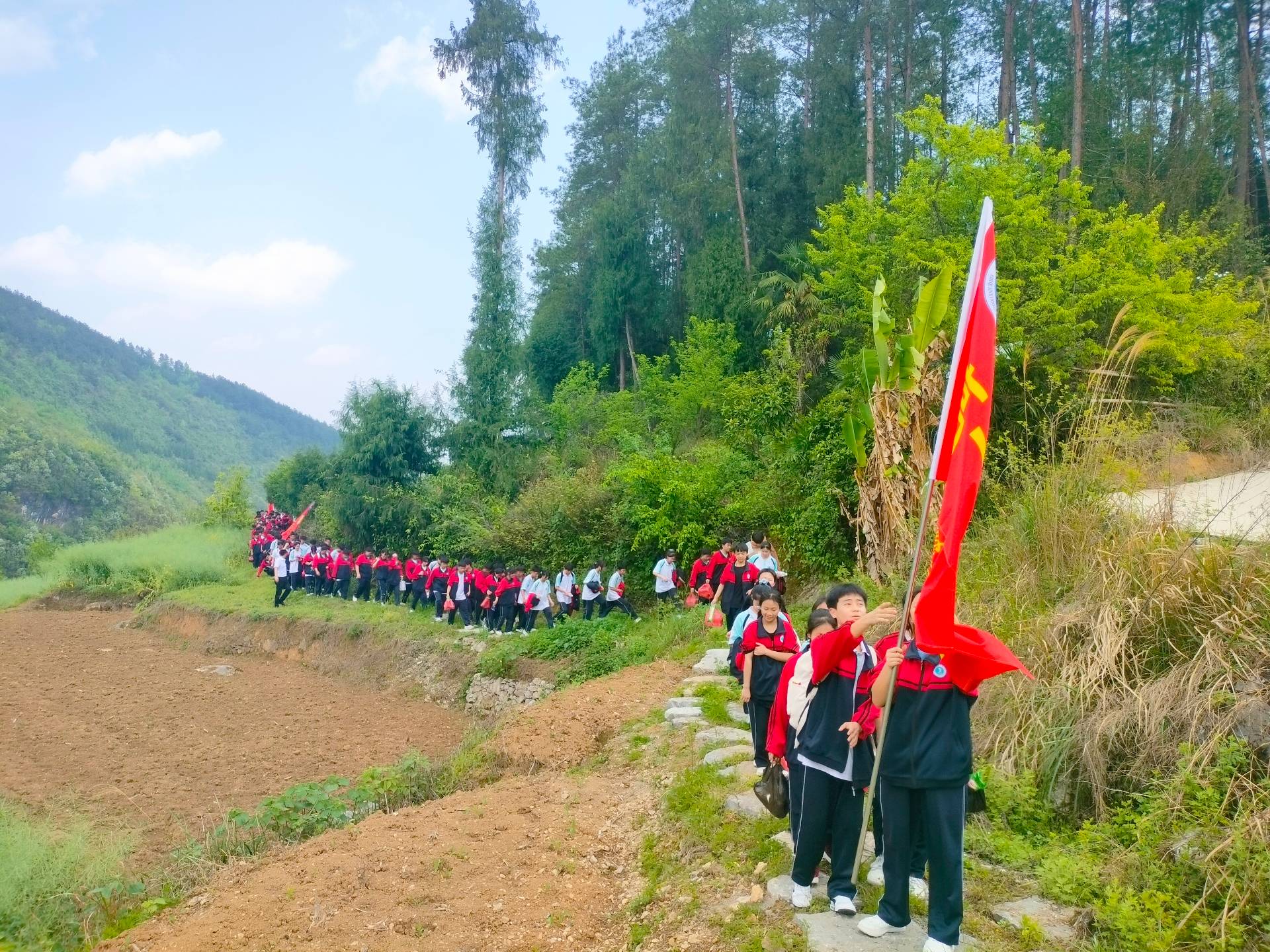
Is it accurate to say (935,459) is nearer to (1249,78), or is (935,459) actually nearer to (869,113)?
(869,113)

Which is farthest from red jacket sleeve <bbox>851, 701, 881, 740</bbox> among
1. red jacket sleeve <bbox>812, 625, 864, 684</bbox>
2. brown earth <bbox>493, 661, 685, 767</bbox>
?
brown earth <bbox>493, 661, 685, 767</bbox>

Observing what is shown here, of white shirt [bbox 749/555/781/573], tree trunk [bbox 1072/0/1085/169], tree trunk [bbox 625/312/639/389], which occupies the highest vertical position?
tree trunk [bbox 1072/0/1085/169]

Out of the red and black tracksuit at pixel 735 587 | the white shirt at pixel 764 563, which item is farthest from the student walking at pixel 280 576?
the white shirt at pixel 764 563

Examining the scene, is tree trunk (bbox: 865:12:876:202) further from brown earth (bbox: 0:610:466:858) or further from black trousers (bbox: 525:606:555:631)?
brown earth (bbox: 0:610:466:858)

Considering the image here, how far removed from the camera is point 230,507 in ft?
124

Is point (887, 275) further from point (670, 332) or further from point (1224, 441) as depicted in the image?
point (670, 332)

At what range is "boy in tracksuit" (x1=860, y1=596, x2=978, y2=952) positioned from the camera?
11.7ft

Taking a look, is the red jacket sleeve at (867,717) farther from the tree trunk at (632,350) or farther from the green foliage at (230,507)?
the green foliage at (230,507)

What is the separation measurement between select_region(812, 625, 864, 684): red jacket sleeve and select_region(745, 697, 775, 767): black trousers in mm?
1433

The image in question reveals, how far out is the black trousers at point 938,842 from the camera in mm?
3561

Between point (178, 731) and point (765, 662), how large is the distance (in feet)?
37.5

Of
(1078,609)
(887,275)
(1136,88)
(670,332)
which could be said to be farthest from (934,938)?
(670,332)

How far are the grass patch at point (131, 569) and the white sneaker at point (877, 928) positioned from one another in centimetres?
2682

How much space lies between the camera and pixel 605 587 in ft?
57.5
